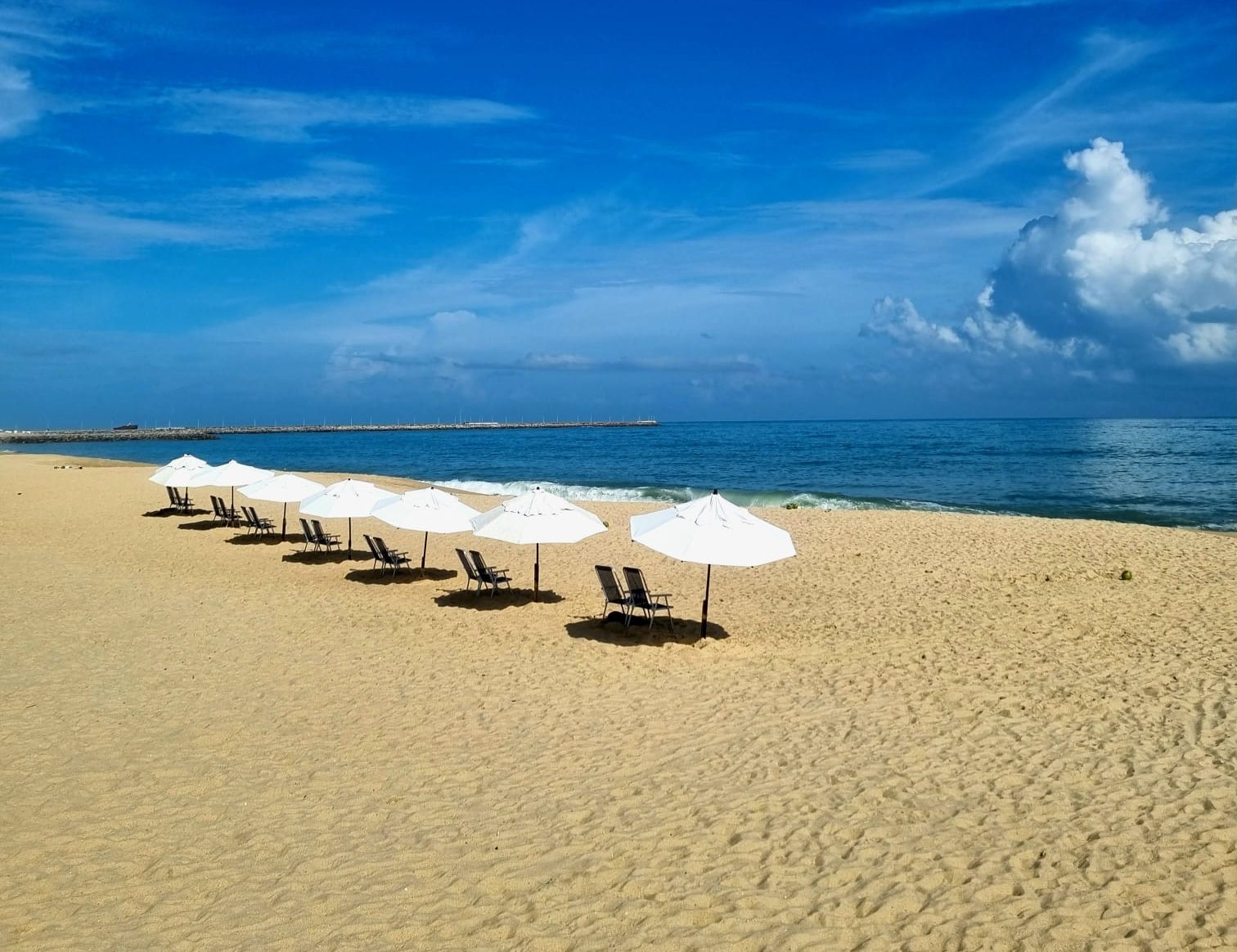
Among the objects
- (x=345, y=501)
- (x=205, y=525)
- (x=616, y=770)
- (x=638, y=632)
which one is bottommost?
(x=616, y=770)

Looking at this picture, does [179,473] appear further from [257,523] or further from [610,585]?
[610,585]

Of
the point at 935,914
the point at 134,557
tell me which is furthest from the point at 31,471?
the point at 935,914

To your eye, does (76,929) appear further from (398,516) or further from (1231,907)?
(398,516)

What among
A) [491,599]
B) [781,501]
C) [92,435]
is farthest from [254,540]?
[92,435]

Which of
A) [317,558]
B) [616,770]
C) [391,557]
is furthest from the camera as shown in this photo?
[317,558]

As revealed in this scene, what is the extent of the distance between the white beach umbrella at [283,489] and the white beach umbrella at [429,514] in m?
3.92

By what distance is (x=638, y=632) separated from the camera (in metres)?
11.4

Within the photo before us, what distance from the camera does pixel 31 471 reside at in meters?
38.9

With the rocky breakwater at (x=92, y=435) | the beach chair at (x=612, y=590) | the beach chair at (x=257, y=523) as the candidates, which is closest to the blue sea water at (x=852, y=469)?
the rocky breakwater at (x=92, y=435)

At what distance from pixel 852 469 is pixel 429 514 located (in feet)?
132

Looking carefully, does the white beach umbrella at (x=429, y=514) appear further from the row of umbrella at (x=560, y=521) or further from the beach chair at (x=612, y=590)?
the beach chair at (x=612, y=590)

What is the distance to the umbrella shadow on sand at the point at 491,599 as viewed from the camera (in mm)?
13031

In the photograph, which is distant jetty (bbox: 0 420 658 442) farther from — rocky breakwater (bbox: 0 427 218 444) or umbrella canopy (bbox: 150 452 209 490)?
umbrella canopy (bbox: 150 452 209 490)

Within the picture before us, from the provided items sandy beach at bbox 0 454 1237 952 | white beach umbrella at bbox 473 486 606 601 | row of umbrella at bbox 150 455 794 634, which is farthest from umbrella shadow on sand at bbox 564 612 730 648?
white beach umbrella at bbox 473 486 606 601
